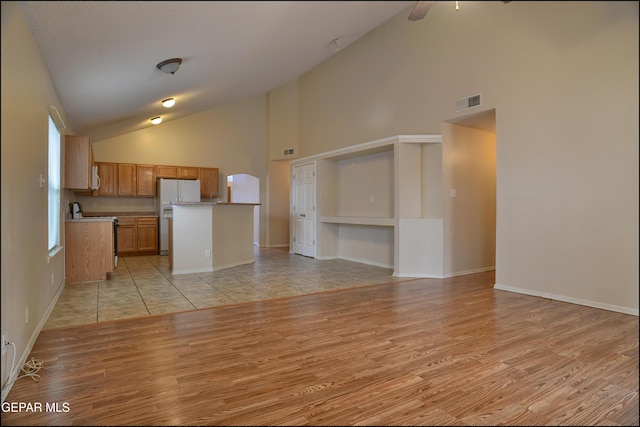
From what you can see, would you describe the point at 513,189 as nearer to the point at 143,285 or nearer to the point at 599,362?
the point at 599,362

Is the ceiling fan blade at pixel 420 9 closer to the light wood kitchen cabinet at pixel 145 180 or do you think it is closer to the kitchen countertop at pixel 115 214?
the kitchen countertop at pixel 115 214

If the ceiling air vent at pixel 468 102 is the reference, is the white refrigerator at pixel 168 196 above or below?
below

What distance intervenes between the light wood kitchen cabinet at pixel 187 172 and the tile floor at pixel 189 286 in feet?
7.99

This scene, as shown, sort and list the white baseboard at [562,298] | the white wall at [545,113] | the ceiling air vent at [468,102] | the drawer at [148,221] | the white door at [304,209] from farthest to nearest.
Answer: the drawer at [148,221] → the white door at [304,209] → the ceiling air vent at [468,102] → the white baseboard at [562,298] → the white wall at [545,113]

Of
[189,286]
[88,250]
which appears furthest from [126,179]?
[189,286]

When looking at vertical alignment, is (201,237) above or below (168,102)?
below

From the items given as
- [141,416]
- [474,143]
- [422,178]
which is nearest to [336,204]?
[422,178]

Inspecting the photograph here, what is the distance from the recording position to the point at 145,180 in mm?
8391

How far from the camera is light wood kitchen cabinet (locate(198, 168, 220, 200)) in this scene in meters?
9.01

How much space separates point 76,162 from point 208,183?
431cm

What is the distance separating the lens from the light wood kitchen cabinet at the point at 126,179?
8144 millimetres

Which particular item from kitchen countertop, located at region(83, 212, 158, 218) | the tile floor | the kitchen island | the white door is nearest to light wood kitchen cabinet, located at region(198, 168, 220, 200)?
kitchen countertop, located at region(83, 212, 158, 218)

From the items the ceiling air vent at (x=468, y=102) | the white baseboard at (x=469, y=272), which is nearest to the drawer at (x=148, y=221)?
the white baseboard at (x=469, y=272)

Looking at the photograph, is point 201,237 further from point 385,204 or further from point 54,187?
point 385,204
